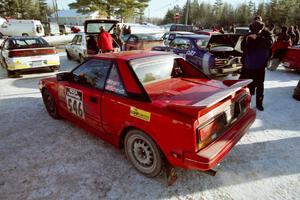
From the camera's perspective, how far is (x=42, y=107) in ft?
17.3

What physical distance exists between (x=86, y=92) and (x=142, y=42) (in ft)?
25.6

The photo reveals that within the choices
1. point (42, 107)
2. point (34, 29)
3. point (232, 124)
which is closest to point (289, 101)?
point (232, 124)

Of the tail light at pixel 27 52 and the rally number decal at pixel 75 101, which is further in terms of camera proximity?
the tail light at pixel 27 52

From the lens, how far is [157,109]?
247 centimetres

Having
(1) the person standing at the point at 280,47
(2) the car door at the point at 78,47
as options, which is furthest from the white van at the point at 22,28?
(1) the person standing at the point at 280,47

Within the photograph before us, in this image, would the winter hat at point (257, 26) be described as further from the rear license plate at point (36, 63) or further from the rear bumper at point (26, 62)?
the rear license plate at point (36, 63)

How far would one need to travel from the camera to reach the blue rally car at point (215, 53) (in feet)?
21.8

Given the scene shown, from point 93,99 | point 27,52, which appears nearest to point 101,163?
point 93,99

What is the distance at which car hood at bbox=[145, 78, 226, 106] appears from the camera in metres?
2.66

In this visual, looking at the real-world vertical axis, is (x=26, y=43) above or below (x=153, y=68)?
above

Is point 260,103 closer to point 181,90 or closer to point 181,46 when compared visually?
point 181,90

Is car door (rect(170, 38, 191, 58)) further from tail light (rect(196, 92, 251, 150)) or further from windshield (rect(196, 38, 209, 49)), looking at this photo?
tail light (rect(196, 92, 251, 150))

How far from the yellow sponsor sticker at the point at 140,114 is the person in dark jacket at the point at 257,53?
3.19 metres

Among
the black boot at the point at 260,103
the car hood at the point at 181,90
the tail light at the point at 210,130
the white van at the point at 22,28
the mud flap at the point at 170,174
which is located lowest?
the mud flap at the point at 170,174
